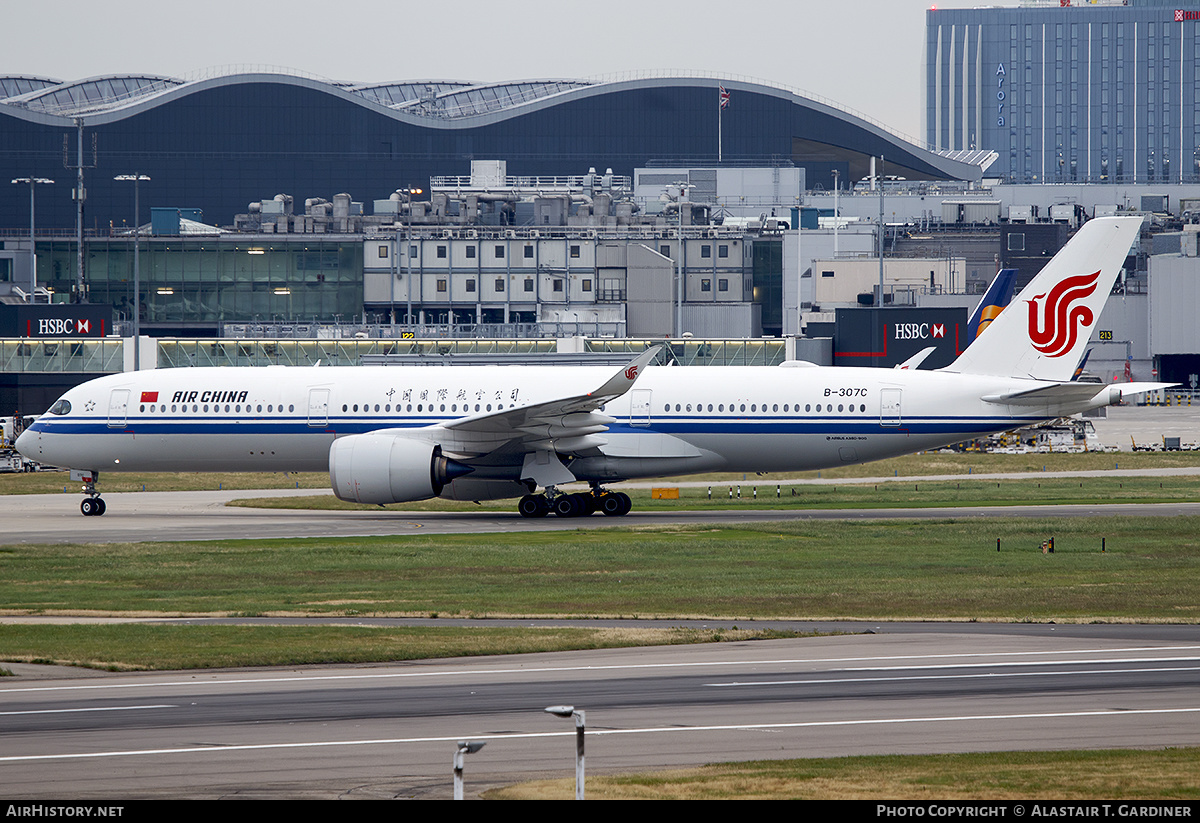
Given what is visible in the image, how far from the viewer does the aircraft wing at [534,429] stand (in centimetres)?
3903

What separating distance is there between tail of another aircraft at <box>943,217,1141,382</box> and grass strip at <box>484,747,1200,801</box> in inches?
1144

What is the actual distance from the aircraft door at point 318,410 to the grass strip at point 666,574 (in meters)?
7.21

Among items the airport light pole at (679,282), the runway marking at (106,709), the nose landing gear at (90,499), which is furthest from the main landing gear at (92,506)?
the airport light pole at (679,282)

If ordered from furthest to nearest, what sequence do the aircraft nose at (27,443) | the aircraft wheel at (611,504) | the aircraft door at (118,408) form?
the aircraft nose at (27,443), the aircraft door at (118,408), the aircraft wheel at (611,504)

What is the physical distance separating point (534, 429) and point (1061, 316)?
15968 mm

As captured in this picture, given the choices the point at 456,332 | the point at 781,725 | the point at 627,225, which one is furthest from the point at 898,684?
the point at 627,225

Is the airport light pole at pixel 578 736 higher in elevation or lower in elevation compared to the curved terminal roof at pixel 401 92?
lower

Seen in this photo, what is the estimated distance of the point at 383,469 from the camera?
39.1 m

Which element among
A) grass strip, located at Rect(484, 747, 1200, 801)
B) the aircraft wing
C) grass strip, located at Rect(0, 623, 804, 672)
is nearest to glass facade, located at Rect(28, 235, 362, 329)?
the aircraft wing

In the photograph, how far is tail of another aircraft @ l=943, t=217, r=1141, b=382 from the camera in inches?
1638

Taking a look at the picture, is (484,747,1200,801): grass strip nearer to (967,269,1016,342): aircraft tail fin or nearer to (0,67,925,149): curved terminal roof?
(967,269,1016,342): aircraft tail fin

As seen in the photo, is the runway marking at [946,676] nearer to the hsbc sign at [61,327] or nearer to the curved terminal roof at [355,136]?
the hsbc sign at [61,327]

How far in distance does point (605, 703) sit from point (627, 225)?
3800 inches

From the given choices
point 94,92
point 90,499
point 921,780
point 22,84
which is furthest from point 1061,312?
point 22,84
